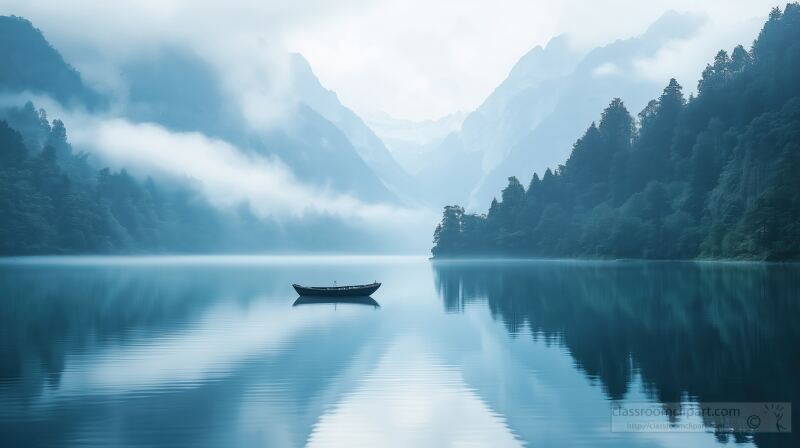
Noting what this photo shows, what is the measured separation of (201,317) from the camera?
65062mm

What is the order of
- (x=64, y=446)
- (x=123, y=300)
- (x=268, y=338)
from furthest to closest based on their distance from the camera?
(x=123, y=300) → (x=268, y=338) → (x=64, y=446)

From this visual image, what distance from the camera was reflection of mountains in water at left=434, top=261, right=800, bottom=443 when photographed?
3250 centimetres

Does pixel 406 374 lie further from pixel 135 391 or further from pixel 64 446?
pixel 64 446

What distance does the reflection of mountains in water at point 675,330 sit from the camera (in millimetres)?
32500

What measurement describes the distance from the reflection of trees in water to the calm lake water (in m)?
0.25

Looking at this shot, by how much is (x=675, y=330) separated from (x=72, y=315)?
52040mm

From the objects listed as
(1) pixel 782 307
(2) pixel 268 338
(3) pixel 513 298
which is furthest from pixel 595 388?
(3) pixel 513 298

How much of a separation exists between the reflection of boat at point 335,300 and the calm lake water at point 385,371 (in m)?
12.3

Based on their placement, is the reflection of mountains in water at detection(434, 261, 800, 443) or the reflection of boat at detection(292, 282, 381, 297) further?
the reflection of boat at detection(292, 282, 381, 297)

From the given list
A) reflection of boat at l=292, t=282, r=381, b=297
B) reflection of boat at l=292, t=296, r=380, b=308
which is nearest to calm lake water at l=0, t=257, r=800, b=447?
reflection of boat at l=292, t=296, r=380, b=308

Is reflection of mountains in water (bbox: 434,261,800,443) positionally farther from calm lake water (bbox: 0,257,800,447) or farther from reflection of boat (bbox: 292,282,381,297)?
reflection of boat (bbox: 292,282,381,297)

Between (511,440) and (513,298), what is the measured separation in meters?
60.6

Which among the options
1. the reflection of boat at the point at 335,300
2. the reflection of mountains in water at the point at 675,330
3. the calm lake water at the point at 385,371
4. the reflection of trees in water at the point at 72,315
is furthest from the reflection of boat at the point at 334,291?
the calm lake water at the point at 385,371

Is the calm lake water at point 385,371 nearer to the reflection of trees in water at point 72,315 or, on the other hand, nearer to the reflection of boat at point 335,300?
the reflection of trees in water at point 72,315
